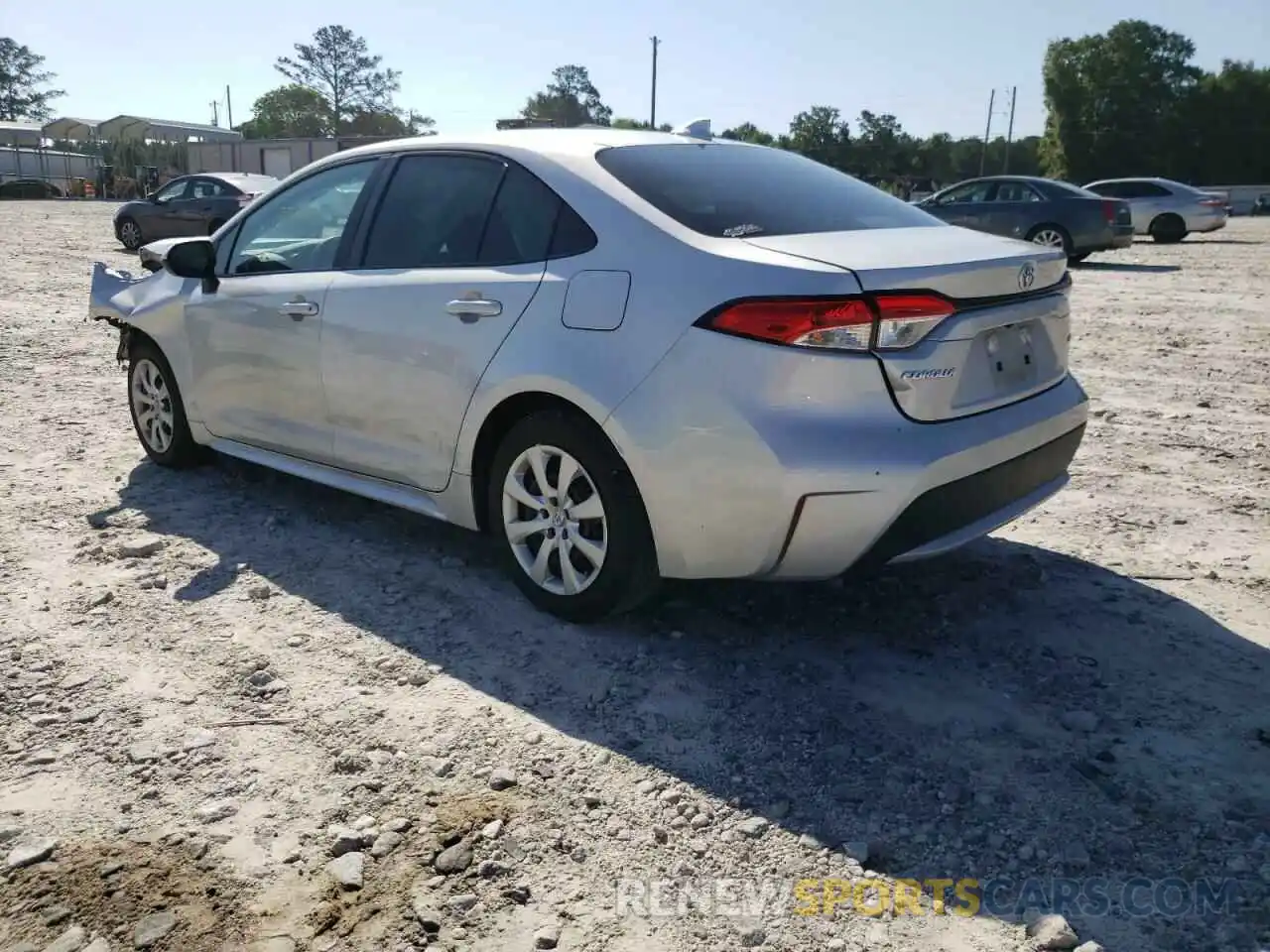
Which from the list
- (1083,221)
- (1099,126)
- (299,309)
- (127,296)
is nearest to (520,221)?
(299,309)

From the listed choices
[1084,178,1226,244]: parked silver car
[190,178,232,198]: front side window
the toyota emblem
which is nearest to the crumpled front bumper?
the toyota emblem

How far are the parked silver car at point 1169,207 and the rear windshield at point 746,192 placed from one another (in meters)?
21.4

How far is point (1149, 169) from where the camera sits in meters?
71.0

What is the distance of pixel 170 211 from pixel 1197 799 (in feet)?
65.1

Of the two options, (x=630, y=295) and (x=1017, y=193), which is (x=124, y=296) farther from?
(x=1017, y=193)

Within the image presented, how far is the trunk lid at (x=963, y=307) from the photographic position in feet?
10.1

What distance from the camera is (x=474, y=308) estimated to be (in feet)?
12.3

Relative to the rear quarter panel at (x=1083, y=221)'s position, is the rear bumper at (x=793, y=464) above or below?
below

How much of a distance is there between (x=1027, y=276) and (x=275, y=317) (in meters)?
3.01

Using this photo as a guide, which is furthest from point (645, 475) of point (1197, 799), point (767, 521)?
point (1197, 799)

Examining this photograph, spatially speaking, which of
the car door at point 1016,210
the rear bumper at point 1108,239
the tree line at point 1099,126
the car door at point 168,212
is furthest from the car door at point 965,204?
the tree line at point 1099,126

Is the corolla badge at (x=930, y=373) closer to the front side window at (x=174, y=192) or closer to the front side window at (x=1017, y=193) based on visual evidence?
the front side window at (x=1017, y=193)

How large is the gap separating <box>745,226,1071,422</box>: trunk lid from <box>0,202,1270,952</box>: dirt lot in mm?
876

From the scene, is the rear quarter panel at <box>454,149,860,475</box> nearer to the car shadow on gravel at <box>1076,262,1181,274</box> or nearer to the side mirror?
the side mirror
